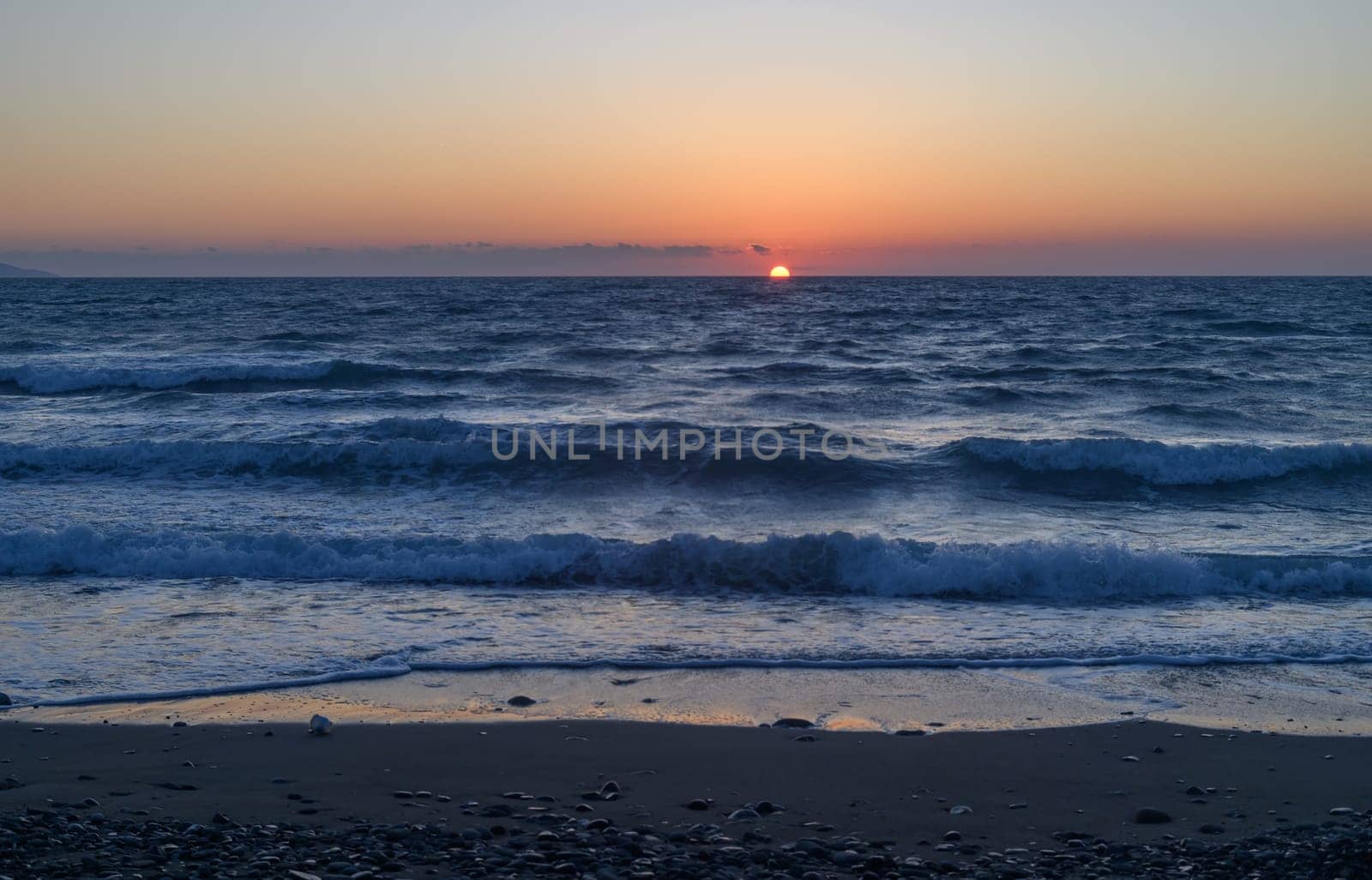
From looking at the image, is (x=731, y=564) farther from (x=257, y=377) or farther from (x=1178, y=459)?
(x=257, y=377)

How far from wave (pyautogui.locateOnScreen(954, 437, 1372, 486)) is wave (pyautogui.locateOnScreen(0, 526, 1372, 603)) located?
5.25m

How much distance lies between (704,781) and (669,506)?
29.5ft

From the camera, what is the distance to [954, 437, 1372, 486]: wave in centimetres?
1591

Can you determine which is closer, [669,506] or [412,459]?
[669,506]

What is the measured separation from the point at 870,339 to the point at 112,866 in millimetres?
32634

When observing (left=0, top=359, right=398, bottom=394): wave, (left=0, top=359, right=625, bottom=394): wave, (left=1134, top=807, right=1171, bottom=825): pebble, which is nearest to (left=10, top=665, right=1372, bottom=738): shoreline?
(left=1134, top=807, right=1171, bottom=825): pebble

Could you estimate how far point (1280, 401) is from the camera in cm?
2248

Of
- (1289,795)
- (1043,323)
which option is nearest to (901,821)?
(1289,795)

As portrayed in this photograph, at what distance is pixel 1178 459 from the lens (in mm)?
16156

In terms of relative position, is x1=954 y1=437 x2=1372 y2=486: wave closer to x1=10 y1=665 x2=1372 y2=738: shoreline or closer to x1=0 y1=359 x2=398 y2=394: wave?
x1=10 y1=665 x2=1372 y2=738: shoreline

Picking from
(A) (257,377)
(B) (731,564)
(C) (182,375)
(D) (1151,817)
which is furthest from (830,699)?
(C) (182,375)

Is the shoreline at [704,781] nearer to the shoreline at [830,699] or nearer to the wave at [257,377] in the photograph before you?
the shoreline at [830,699]

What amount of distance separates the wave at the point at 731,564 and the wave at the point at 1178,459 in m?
5.25

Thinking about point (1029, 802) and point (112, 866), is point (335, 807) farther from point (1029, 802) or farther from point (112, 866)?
point (1029, 802)
